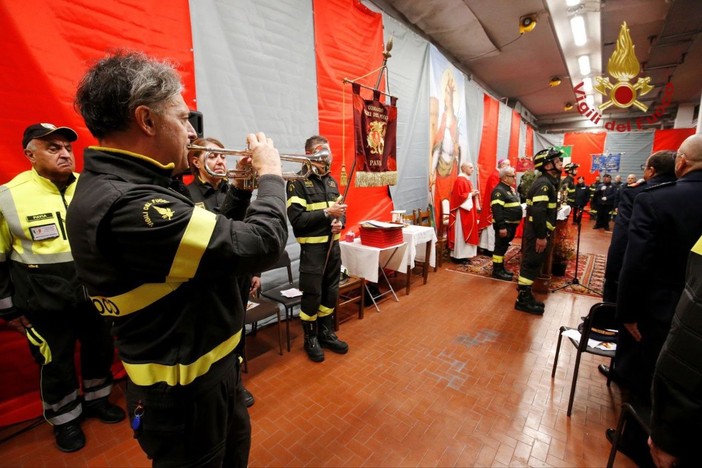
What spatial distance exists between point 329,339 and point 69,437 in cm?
192

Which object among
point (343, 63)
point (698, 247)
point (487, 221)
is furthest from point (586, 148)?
point (698, 247)

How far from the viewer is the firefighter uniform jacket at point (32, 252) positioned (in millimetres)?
1859

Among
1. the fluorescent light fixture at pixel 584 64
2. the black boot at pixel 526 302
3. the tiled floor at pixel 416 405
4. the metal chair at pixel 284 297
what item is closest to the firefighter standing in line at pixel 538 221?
the black boot at pixel 526 302

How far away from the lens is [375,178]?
4.39 metres

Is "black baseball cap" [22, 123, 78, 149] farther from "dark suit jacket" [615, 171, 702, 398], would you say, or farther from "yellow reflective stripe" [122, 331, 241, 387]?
"dark suit jacket" [615, 171, 702, 398]

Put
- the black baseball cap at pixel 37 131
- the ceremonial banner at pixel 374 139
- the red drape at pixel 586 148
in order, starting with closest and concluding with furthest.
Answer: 1. the black baseball cap at pixel 37 131
2. the ceremonial banner at pixel 374 139
3. the red drape at pixel 586 148

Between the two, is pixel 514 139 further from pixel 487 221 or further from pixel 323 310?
pixel 323 310

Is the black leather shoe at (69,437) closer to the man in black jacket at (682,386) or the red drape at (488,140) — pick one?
the man in black jacket at (682,386)

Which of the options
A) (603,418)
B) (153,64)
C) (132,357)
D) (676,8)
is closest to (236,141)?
(153,64)

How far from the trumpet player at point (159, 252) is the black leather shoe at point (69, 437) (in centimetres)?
150

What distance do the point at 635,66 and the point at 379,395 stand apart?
19.9ft

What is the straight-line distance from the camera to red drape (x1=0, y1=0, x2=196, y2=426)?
6.28ft

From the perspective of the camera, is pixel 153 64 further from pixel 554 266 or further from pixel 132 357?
pixel 554 266

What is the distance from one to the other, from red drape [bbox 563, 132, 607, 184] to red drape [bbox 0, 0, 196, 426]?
16858 mm
